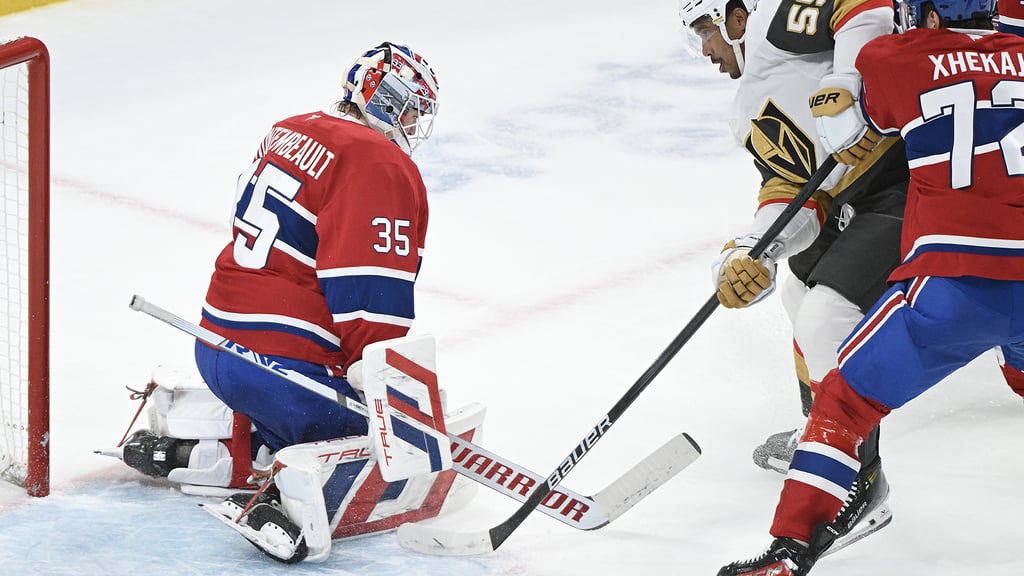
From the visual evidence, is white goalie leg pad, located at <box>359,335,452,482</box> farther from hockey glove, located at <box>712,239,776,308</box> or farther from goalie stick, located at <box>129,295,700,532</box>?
hockey glove, located at <box>712,239,776,308</box>

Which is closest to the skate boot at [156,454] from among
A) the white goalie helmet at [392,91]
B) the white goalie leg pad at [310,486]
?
the white goalie leg pad at [310,486]

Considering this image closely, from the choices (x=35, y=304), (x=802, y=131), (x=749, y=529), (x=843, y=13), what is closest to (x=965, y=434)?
(x=749, y=529)

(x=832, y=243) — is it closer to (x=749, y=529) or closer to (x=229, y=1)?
(x=749, y=529)

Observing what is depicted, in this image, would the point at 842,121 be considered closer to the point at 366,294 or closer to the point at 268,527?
the point at 366,294

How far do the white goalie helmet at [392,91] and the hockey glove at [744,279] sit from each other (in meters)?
0.70

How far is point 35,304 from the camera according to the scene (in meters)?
2.51

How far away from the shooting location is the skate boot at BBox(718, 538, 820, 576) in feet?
6.78

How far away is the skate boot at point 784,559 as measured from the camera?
2.07m

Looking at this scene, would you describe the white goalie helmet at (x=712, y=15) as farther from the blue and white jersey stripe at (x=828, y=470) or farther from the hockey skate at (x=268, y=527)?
the hockey skate at (x=268, y=527)

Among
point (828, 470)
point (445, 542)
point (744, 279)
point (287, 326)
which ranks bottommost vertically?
point (445, 542)

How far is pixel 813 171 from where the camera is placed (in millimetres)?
2531

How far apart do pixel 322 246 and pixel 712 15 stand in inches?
36.8

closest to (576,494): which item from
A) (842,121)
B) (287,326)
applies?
(287,326)

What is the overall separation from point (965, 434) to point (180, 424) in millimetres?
1737
